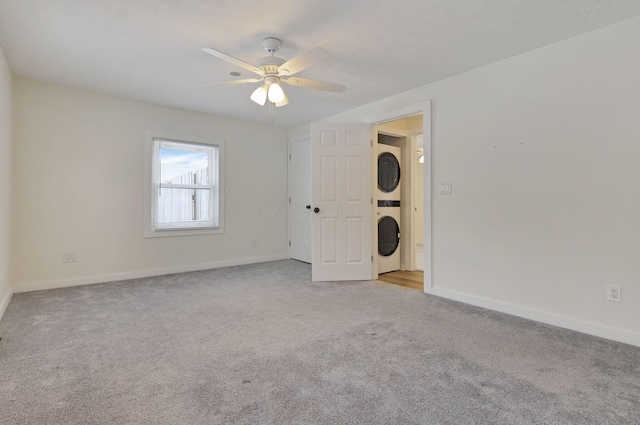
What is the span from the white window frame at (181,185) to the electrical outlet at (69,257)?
0.80m

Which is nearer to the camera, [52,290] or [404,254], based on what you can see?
[52,290]

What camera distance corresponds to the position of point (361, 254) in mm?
4176

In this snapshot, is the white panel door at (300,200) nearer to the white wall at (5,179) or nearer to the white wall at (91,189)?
the white wall at (91,189)

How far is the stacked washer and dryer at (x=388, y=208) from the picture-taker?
4629mm

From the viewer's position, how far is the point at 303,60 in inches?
91.0

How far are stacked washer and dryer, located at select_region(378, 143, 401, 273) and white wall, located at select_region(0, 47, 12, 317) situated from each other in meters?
4.12

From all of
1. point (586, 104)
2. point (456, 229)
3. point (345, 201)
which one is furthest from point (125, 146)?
point (586, 104)

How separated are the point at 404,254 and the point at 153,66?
4060 millimetres

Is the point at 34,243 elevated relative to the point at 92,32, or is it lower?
lower

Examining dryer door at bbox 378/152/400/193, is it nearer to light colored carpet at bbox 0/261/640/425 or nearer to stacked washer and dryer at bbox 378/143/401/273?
stacked washer and dryer at bbox 378/143/401/273

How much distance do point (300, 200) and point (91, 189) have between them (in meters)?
3.00

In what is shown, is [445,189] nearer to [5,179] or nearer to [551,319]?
[551,319]

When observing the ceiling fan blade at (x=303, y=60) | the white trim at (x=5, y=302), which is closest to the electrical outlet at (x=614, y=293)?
the ceiling fan blade at (x=303, y=60)

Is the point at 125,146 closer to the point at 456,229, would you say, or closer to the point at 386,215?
the point at 386,215
